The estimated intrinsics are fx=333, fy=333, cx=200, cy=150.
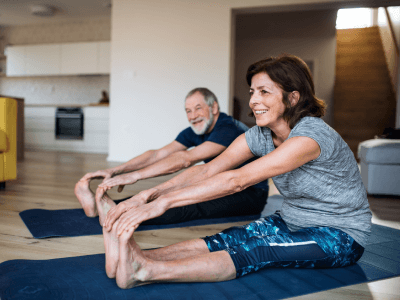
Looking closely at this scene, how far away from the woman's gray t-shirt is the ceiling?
582 centimetres

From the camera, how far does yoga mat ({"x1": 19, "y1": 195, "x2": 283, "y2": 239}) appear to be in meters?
1.75

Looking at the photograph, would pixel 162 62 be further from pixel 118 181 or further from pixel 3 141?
pixel 118 181

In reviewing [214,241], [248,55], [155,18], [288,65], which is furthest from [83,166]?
[248,55]

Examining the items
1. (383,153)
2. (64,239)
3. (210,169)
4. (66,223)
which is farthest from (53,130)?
(210,169)

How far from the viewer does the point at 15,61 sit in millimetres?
7473

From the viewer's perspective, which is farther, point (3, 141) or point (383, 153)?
point (383, 153)

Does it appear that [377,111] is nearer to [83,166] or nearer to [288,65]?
[83,166]

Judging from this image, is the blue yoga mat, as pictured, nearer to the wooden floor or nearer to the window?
the wooden floor

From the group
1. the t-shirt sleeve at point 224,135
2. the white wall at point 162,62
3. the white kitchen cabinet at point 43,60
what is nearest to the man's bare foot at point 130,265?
the t-shirt sleeve at point 224,135

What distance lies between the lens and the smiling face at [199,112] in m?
2.12

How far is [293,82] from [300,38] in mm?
7299

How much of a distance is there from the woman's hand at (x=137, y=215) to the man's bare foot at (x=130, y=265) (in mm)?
19

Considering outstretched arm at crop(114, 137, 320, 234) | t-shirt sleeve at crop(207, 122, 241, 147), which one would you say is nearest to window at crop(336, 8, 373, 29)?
t-shirt sleeve at crop(207, 122, 241, 147)

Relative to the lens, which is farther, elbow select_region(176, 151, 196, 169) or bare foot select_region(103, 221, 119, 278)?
elbow select_region(176, 151, 196, 169)
